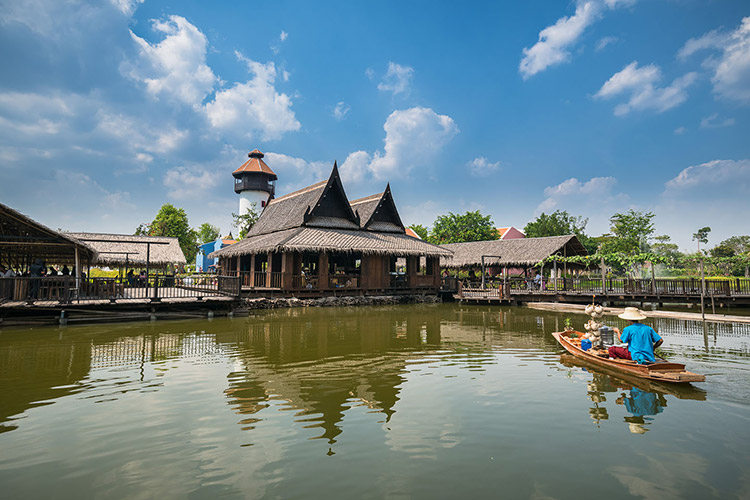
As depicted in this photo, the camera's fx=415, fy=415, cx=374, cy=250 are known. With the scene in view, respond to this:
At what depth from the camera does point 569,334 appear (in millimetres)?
11641

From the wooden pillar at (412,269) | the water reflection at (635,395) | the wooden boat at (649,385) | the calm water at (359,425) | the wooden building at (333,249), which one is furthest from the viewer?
the wooden pillar at (412,269)

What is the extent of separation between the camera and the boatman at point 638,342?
7900 mm

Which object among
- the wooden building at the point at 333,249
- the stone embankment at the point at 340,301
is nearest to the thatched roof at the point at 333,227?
the wooden building at the point at 333,249

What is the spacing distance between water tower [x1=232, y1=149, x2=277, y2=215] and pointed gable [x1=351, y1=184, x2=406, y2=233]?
937 inches

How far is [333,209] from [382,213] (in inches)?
159

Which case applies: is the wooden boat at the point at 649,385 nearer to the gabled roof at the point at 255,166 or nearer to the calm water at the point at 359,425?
the calm water at the point at 359,425

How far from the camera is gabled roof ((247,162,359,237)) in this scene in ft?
86.7

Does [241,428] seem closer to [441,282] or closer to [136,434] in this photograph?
[136,434]

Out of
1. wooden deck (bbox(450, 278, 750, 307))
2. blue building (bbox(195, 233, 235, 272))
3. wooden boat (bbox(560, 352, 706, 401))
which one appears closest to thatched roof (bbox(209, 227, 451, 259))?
wooden deck (bbox(450, 278, 750, 307))

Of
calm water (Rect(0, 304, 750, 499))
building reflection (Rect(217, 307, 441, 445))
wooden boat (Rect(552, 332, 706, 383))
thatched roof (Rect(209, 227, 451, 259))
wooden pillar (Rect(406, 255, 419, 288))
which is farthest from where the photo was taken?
wooden pillar (Rect(406, 255, 419, 288))

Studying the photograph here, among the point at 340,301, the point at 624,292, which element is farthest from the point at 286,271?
the point at 624,292

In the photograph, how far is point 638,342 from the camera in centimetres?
803

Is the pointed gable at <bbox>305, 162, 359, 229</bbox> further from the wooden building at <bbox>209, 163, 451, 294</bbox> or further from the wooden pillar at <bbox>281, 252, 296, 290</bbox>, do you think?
the wooden pillar at <bbox>281, 252, 296, 290</bbox>

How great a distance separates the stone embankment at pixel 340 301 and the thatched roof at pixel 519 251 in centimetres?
646
